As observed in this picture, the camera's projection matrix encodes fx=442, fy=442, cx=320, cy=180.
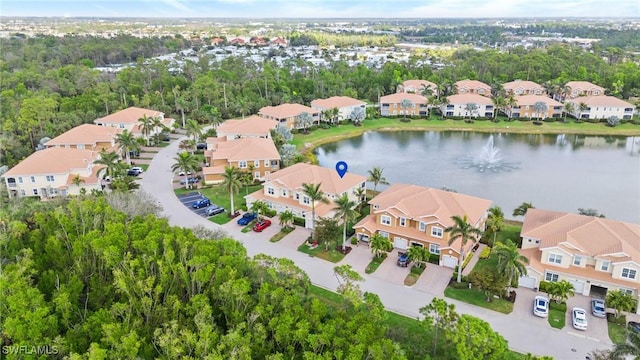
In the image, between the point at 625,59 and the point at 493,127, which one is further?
the point at 625,59

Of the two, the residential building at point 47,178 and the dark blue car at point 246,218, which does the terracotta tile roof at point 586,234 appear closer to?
the dark blue car at point 246,218

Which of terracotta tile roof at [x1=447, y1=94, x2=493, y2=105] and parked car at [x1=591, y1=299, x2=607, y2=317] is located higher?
terracotta tile roof at [x1=447, y1=94, x2=493, y2=105]

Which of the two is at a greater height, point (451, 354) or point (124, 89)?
point (124, 89)

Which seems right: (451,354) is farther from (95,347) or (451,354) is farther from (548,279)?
(95,347)

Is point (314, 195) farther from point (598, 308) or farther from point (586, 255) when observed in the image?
point (598, 308)

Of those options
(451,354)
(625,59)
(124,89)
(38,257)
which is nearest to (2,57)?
(124,89)

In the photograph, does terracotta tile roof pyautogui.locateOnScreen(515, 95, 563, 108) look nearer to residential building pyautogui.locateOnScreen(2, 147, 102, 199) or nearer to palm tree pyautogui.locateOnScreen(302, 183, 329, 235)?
palm tree pyautogui.locateOnScreen(302, 183, 329, 235)

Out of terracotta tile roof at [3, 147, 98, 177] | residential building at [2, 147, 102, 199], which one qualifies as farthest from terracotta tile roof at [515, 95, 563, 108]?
→ terracotta tile roof at [3, 147, 98, 177]
